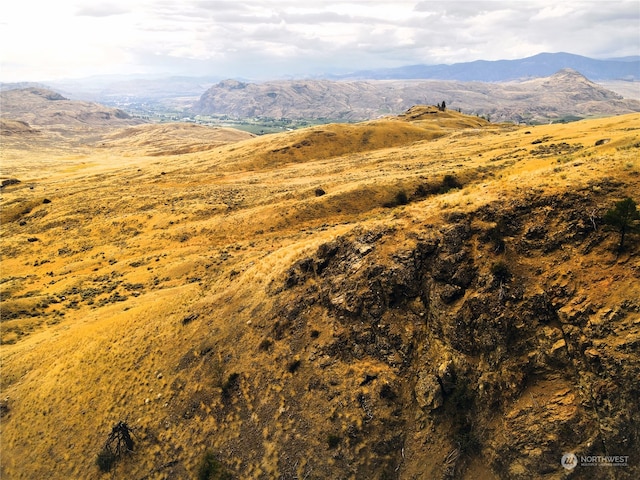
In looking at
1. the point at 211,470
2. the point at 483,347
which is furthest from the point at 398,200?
the point at 211,470

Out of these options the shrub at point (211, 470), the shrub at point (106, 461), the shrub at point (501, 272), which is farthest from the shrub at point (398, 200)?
the shrub at point (106, 461)

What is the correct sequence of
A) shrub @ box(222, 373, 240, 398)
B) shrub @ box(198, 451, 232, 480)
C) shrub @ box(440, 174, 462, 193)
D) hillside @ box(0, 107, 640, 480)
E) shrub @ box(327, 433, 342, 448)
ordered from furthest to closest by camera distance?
shrub @ box(440, 174, 462, 193) → shrub @ box(222, 373, 240, 398) → shrub @ box(198, 451, 232, 480) → shrub @ box(327, 433, 342, 448) → hillside @ box(0, 107, 640, 480)

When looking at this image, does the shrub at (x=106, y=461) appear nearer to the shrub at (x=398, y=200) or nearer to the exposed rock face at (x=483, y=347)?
the exposed rock face at (x=483, y=347)

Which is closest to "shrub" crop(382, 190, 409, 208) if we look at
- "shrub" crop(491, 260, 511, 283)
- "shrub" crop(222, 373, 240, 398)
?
"shrub" crop(491, 260, 511, 283)

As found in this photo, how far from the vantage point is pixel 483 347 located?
2042 centimetres

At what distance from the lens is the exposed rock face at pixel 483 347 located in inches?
659

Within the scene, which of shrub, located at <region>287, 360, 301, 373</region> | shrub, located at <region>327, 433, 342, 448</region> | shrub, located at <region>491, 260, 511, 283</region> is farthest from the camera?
shrub, located at <region>287, 360, 301, 373</region>

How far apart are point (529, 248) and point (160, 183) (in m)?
89.1

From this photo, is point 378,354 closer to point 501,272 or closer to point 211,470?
point 501,272

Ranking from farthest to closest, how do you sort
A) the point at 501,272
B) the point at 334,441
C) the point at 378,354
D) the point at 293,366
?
the point at 293,366, the point at 378,354, the point at 501,272, the point at 334,441

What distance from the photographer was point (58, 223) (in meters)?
68.3

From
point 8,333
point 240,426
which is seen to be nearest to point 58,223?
point 8,333

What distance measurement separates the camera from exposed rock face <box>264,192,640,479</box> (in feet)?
54.9

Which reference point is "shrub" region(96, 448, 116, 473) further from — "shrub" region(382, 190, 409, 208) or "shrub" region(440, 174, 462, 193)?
"shrub" region(440, 174, 462, 193)
